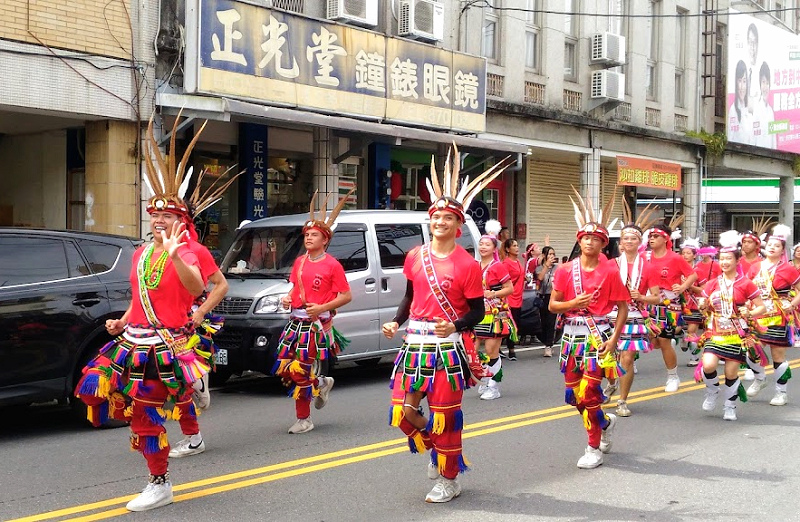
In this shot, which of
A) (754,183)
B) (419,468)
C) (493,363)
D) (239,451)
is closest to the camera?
(419,468)

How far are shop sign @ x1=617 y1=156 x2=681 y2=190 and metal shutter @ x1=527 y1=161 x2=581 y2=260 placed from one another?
1.48 metres

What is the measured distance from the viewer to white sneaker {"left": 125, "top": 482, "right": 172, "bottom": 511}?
5.88 meters

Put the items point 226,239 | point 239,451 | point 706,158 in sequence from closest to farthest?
point 239,451 → point 226,239 → point 706,158

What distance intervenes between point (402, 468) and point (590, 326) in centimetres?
179

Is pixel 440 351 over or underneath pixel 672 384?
over

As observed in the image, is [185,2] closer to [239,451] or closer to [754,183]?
[239,451]

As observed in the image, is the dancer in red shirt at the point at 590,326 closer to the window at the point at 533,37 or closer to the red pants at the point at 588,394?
the red pants at the point at 588,394

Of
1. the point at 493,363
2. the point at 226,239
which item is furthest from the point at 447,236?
the point at 226,239

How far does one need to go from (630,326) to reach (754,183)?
27.6 m

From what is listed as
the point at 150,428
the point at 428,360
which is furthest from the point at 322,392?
the point at 150,428

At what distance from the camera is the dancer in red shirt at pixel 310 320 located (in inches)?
325

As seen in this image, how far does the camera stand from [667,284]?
1142 centimetres

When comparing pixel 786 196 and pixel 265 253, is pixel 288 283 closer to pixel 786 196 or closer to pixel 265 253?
pixel 265 253

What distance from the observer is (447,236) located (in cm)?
625
